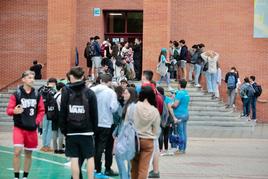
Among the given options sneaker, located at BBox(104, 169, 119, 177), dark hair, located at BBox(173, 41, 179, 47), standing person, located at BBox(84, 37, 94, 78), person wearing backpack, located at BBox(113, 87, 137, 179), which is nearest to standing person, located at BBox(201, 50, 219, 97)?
dark hair, located at BBox(173, 41, 179, 47)

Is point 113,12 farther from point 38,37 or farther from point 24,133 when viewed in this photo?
point 24,133

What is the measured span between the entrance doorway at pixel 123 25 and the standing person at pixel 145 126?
22775 mm

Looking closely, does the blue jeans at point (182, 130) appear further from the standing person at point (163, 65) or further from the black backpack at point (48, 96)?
the standing person at point (163, 65)

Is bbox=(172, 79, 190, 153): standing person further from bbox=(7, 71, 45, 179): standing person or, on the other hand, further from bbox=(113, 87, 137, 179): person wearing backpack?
bbox=(7, 71, 45, 179): standing person

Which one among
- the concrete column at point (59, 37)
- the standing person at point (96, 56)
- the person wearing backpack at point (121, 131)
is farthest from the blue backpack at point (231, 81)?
the person wearing backpack at point (121, 131)

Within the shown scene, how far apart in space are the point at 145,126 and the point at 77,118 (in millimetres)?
1257

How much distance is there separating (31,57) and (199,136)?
41.5 feet

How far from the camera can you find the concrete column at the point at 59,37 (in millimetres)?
31500

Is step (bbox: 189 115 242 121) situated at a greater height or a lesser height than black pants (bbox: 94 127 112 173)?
lesser

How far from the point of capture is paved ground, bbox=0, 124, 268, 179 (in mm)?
14828

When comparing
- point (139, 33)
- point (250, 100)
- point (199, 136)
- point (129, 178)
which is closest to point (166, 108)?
point (129, 178)

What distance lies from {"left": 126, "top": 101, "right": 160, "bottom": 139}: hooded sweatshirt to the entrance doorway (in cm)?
2282

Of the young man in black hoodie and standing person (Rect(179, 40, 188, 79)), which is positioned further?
standing person (Rect(179, 40, 188, 79))

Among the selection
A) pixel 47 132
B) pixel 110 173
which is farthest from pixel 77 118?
pixel 47 132
